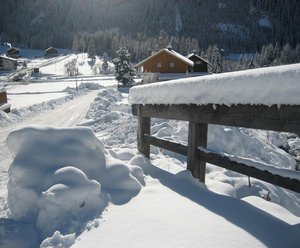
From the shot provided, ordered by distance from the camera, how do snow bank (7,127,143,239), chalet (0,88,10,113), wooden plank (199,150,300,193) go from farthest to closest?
chalet (0,88,10,113) → snow bank (7,127,143,239) → wooden plank (199,150,300,193)

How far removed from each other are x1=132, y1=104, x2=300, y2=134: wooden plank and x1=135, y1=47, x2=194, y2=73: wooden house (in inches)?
1667

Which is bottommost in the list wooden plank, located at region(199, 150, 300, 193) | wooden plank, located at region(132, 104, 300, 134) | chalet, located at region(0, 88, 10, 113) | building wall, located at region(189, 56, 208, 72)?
chalet, located at region(0, 88, 10, 113)

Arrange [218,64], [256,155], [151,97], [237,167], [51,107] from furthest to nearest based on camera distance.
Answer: [218,64] → [51,107] → [256,155] → [151,97] → [237,167]

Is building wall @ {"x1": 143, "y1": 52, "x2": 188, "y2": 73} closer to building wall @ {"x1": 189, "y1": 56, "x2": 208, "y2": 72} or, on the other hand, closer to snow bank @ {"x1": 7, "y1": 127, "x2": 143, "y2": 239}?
building wall @ {"x1": 189, "y1": 56, "x2": 208, "y2": 72}

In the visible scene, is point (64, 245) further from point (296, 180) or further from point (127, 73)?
point (127, 73)

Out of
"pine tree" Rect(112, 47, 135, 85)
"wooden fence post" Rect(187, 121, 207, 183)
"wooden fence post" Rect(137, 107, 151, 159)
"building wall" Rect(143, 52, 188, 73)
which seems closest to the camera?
"wooden fence post" Rect(187, 121, 207, 183)

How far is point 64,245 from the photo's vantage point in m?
3.14

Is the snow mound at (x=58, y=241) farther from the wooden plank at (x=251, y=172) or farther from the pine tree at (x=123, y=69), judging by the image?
the pine tree at (x=123, y=69)

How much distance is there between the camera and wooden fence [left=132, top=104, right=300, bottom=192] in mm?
3112

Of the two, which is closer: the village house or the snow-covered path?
the snow-covered path

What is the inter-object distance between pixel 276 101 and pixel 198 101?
4.09 feet

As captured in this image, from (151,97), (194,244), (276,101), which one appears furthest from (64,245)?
(151,97)

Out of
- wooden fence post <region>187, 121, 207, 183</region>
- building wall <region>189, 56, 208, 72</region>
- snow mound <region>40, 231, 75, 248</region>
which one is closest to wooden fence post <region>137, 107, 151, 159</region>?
wooden fence post <region>187, 121, 207, 183</region>

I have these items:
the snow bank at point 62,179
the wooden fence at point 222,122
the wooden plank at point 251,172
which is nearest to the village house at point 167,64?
the wooden fence at point 222,122
